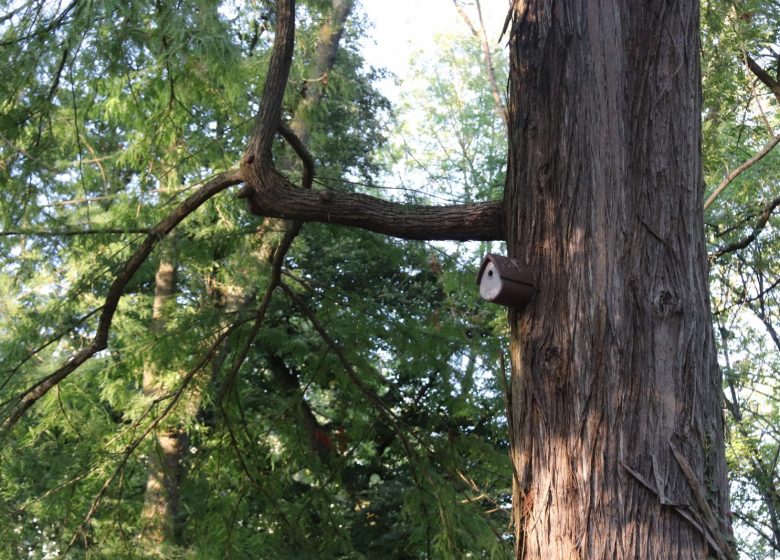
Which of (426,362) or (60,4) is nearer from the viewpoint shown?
(60,4)

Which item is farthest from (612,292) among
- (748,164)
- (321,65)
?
(321,65)

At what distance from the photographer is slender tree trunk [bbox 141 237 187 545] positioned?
185 inches

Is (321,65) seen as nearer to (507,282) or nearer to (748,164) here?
(748,164)

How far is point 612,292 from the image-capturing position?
2.49m

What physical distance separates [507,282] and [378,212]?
2.08ft

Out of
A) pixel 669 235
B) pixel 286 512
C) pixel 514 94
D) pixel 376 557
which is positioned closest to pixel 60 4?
pixel 514 94

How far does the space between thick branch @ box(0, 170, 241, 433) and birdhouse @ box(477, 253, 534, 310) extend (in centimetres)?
123

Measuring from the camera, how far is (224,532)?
14.1 feet

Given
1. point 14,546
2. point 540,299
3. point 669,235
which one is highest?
→ point 669,235

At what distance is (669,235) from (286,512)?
107 inches

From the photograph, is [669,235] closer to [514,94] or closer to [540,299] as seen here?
[540,299]

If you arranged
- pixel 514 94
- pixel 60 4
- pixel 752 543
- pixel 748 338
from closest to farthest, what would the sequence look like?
pixel 514 94 → pixel 60 4 → pixel 752 543 → pixel 748 338

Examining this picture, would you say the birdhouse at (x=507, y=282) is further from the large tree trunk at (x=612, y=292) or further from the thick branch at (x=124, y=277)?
the thick branch at (x=124, y=277)

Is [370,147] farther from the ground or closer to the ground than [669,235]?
farther from the ground
